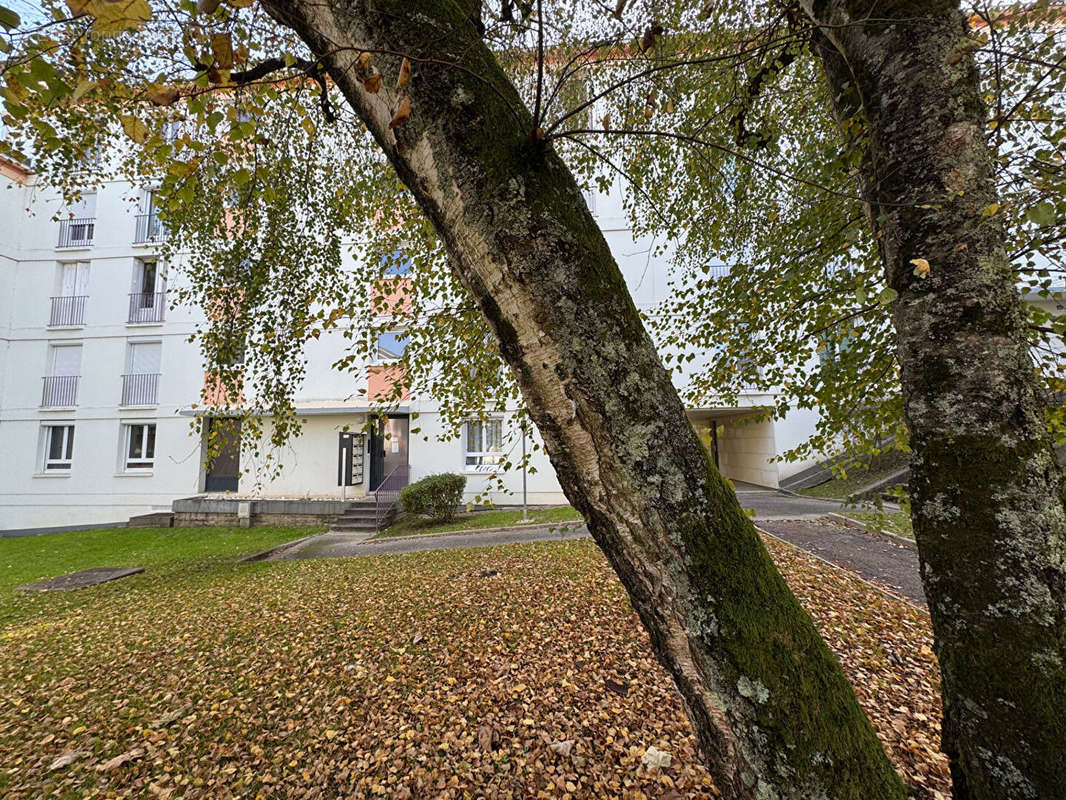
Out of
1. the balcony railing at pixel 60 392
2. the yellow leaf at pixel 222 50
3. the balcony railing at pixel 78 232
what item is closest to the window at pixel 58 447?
the balcony railing at pixel 60 392

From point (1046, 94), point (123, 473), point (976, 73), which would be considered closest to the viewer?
point (976, 73)

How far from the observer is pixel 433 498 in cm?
1138

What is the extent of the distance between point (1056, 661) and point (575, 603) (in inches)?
156

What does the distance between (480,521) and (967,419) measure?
35.1 ft

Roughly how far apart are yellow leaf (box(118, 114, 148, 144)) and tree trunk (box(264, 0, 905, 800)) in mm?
506

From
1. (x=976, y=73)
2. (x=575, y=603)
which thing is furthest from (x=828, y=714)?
(x=575, y=603)

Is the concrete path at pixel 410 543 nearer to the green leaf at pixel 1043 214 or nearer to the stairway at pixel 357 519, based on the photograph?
the stairway at pixel 357 519

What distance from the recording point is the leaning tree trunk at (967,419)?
42.9 inches

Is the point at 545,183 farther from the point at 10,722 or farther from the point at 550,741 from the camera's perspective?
the point at 10,722

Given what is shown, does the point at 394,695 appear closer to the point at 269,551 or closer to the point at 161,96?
the point at 161,96

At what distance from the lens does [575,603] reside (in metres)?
4.61

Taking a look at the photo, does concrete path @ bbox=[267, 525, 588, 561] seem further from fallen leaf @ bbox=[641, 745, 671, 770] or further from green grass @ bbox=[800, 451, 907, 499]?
green grass @ bbox=[800, 451, 907, 499]

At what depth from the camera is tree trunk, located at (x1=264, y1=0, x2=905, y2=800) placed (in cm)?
103

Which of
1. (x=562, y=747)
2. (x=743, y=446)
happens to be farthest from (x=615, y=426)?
(x=743, y=446)
